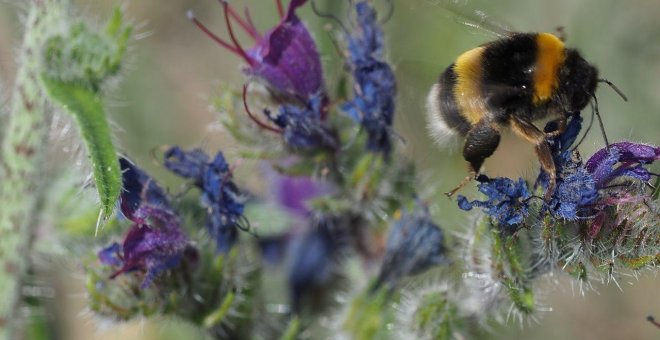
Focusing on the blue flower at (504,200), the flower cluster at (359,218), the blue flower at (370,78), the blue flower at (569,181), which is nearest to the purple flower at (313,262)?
the flower cluster at (359,218)

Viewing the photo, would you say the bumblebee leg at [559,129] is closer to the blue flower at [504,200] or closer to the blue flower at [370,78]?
the blue flower at [504,200]

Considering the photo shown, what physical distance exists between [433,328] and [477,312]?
0.18 metres

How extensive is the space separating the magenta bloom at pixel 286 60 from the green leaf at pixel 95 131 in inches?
25.8

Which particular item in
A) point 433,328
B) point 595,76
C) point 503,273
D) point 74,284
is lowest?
point 74,284

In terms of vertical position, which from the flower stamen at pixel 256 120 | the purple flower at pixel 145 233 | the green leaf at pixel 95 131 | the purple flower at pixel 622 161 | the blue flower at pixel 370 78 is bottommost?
the purple flower at pixel 145 233

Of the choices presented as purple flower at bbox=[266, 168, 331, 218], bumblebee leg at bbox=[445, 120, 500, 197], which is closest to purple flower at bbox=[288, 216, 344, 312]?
purple flower at bbox=[266, 168, 331, 218]

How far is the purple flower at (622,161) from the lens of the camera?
2553 millimetres

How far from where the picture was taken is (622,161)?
258 centimetres

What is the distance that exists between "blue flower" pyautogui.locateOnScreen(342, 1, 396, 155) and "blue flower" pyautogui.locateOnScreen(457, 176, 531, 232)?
77cm

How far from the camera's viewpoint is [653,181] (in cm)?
291

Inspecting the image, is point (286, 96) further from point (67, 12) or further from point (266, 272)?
point (266, 272)

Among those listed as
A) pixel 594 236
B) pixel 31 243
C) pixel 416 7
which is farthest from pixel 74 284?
pixel 594 236

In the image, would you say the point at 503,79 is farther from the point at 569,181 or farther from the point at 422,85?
the point at 422,85

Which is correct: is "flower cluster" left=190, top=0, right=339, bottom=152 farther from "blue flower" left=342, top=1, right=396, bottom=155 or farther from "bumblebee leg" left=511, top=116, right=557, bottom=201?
"bumblebee leg" left=511, top=116, right=557, bottom=201
